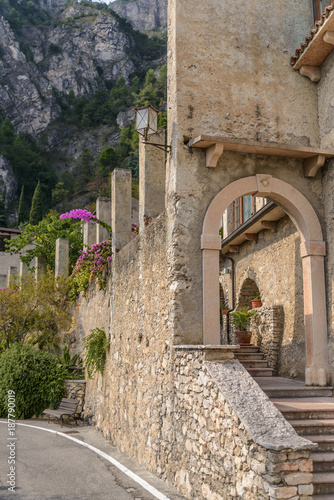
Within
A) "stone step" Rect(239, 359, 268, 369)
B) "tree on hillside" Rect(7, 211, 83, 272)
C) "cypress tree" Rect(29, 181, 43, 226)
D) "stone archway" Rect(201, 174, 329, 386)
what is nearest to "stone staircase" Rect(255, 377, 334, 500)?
"stone archway" Rect(201, 174, 329, 386)

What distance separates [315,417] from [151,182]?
5315 millimetres

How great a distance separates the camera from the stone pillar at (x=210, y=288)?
24.8 ft

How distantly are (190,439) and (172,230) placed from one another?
9.80 feet

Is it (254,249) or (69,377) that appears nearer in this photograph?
(254,249)

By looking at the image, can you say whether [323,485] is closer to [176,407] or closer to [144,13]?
[176,407]

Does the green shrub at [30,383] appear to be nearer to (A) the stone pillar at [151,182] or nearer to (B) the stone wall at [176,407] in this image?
(B) the stone wall at [176,407]

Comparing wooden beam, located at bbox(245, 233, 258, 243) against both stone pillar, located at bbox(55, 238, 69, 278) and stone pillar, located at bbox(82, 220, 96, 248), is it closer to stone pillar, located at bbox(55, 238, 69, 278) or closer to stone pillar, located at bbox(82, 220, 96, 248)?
stone pillar, located at bbox(82, 220, 96, 248)

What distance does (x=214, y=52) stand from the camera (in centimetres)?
830

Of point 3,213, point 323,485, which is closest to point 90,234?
point 323,485

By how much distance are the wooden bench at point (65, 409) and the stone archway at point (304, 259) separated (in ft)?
24.6

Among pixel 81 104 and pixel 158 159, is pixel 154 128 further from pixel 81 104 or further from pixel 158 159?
pixel 81 104

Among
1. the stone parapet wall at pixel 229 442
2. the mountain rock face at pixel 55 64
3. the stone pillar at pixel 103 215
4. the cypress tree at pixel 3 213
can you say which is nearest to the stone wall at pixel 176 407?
the stone parapet wall at pixel 229 442

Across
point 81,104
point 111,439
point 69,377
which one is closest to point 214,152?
point 111,439

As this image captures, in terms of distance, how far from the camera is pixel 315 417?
21.4 feet
